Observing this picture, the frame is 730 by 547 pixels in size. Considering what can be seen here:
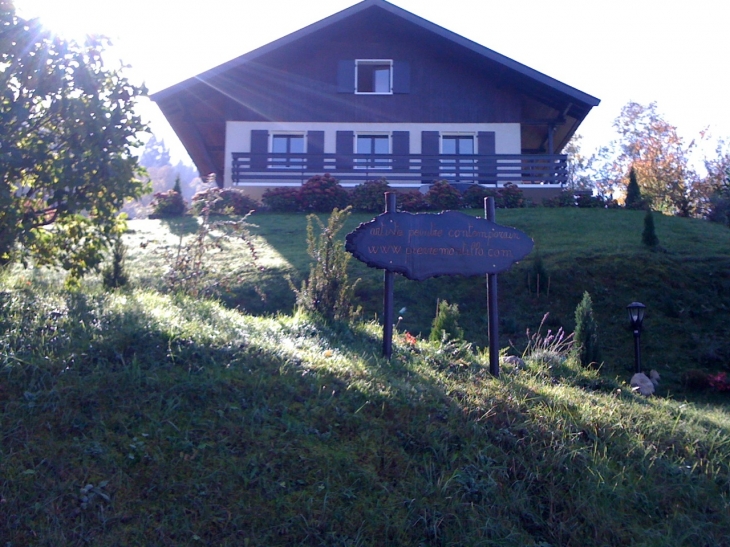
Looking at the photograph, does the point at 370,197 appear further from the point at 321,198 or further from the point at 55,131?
the point at 55,131

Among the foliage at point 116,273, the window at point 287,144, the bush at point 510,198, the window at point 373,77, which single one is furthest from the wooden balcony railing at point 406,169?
the foliage at point 116,273

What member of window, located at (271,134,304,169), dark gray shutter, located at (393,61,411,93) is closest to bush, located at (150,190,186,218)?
window, located at (271,134,304,169)

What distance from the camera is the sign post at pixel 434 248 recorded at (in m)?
7.38

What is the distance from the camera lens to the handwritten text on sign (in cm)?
739

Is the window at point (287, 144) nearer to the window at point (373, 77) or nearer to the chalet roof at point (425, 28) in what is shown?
the window at point (373, 77)

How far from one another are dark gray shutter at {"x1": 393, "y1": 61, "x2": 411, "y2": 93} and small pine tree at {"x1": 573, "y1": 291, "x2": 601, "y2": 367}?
51.9ft

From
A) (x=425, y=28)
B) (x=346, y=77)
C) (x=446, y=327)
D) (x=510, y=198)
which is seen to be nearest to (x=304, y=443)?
(x=446, y=327)

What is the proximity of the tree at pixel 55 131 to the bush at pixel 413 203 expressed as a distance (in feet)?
38.4

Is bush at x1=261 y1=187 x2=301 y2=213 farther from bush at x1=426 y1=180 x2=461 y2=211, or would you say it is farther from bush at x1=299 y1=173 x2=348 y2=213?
bush at x1=426 y1=180 x2=461 y2=211

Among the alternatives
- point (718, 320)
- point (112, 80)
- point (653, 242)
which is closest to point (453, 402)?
point (112, 80)

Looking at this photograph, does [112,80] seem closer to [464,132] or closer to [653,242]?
[653,242]

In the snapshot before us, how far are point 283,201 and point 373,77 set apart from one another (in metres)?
7.08

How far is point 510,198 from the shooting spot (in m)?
20.5

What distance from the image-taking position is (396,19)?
75.6 ft
